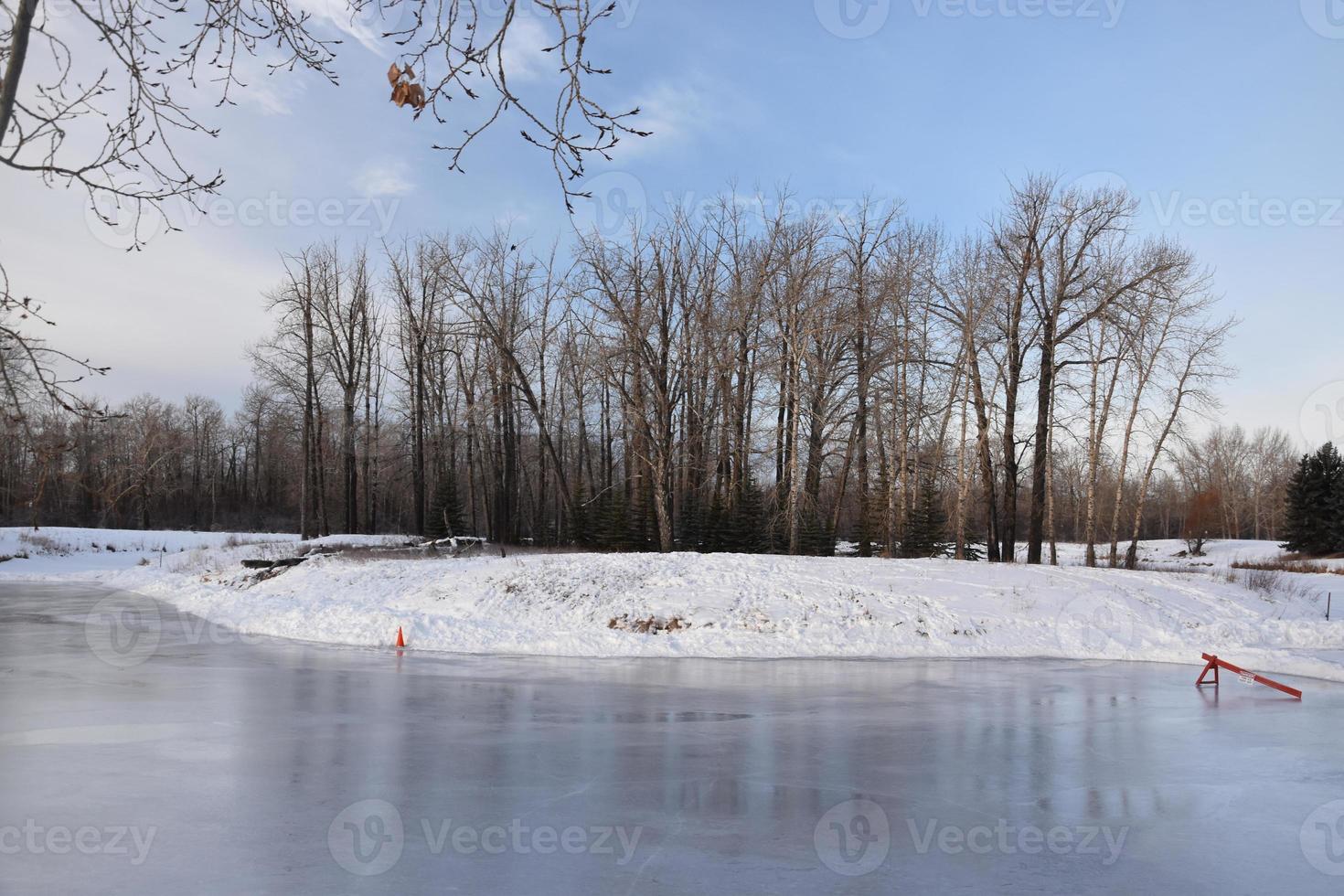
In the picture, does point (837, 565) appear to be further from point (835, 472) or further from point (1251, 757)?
point (835, 472)

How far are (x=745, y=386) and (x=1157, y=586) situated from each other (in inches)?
799

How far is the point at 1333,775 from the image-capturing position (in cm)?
811

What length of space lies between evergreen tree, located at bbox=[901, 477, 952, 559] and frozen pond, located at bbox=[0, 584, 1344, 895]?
20.4 meters

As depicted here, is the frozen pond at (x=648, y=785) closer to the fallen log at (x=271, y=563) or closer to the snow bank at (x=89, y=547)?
the fallen log at (x=271, y=563)

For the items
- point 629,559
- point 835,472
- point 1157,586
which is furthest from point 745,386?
point 1157,586
